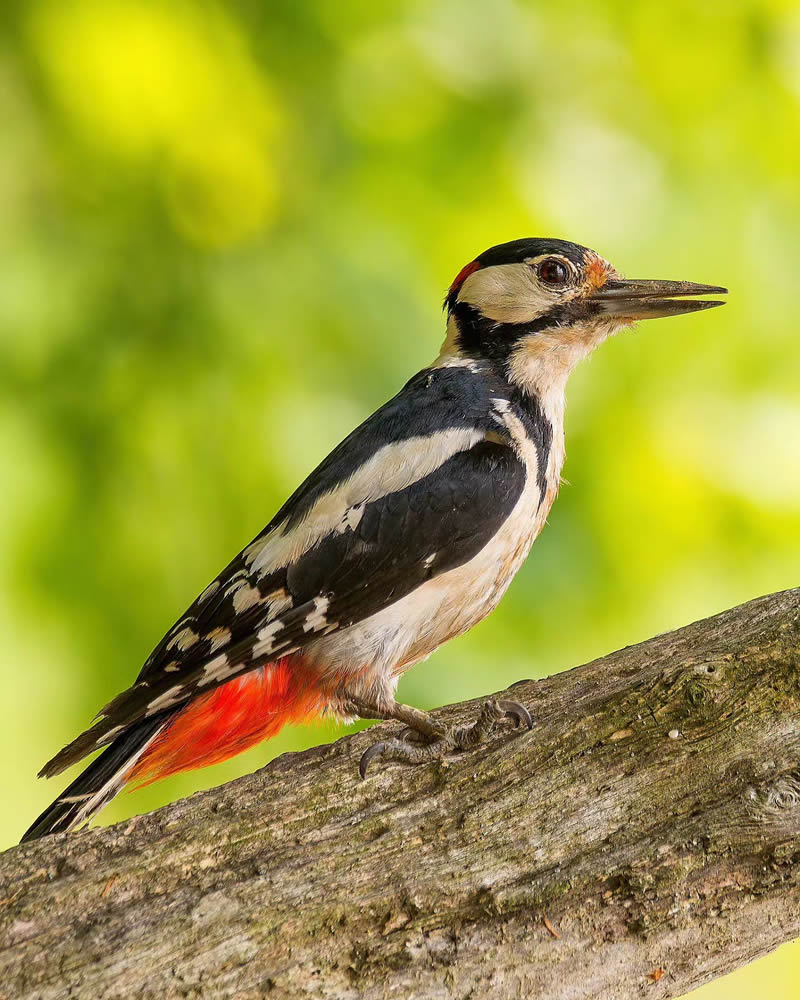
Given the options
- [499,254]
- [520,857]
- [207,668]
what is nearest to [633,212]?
[499,254]

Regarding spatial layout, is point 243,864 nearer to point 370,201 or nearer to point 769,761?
point 769,761

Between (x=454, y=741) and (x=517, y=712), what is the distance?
109mm

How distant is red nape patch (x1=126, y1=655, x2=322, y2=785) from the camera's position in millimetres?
2066

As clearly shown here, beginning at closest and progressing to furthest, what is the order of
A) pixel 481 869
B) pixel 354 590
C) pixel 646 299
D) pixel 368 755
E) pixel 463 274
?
pixel 481 869 → pixel 368 755 → pixel 354 590 → pixel 646 299 → pixel 463 274

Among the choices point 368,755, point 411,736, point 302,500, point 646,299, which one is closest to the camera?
point 368,755

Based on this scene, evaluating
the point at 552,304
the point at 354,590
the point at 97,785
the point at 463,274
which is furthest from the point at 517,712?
the point at 463,274

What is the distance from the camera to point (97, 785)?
199cm

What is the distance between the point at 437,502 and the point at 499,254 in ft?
2.14

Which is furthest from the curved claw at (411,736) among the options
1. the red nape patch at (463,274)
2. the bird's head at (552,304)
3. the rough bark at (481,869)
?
the red nape patch at (463,274)

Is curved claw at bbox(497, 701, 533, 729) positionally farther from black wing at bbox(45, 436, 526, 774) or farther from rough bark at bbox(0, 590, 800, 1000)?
black wing at bbox(45, 436, 526, 774)

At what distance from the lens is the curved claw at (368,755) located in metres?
1.76

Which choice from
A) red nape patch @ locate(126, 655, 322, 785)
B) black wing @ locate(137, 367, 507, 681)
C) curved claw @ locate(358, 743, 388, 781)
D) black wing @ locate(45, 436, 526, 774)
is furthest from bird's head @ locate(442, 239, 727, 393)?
curved claw @ locate(358, 743, 388, 781)

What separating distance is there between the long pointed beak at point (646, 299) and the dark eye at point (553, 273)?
0.07 meters

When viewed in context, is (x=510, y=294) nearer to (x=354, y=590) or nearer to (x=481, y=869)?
(x=354, y=590)
